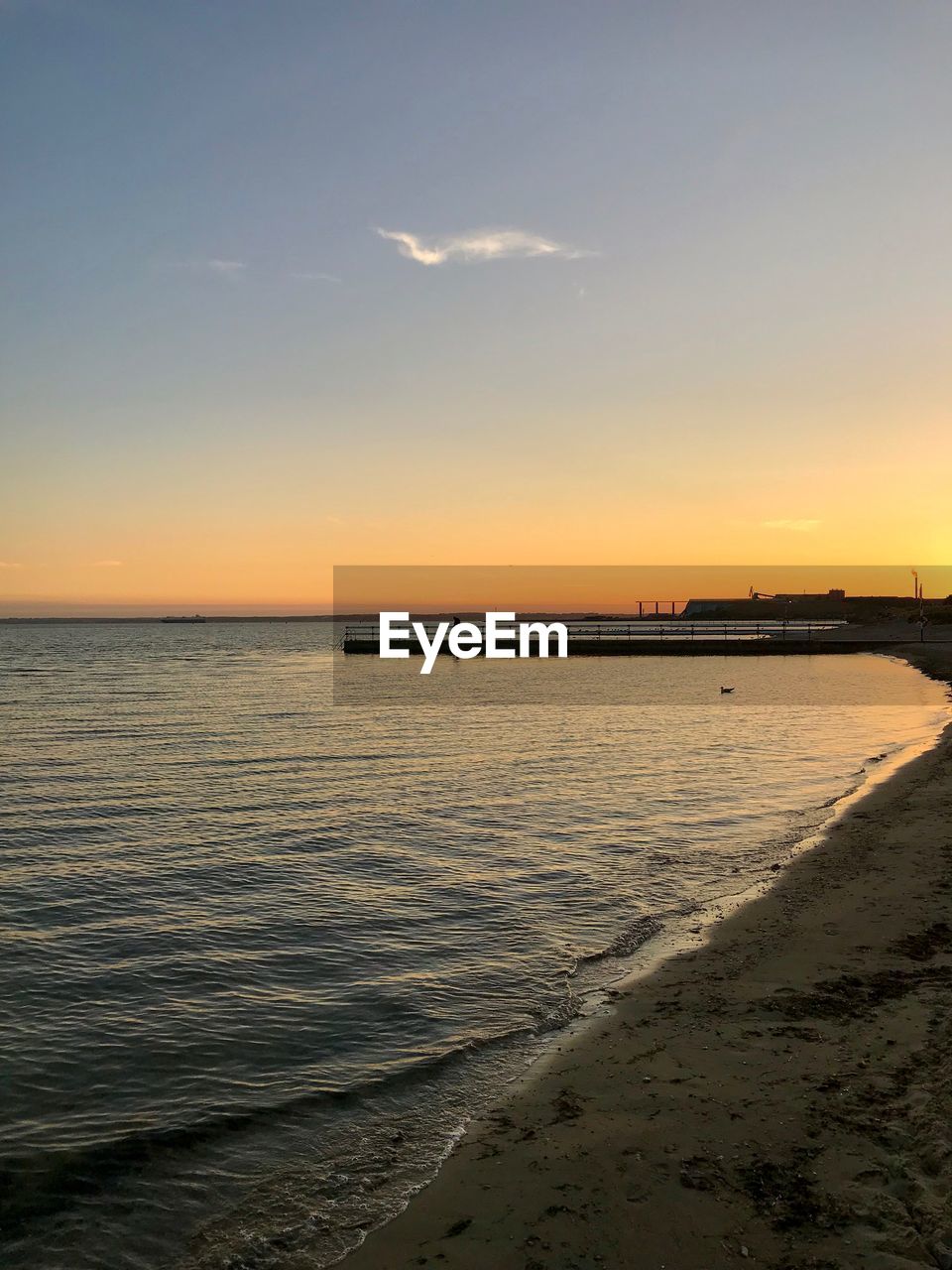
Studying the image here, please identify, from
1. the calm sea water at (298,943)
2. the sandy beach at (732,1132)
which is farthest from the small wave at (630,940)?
the sandy beach at (732,1132)

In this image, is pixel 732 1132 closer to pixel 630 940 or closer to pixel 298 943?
pixel 630 940

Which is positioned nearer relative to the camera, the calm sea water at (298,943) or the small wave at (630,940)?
the calm sea water at (298,943)

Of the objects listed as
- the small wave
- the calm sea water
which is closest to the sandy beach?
the calm sea water

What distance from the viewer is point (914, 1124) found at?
6.47m

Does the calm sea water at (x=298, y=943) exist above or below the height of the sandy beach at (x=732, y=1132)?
below

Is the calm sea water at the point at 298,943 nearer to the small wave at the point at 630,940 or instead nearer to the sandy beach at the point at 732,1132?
the small wave at the point at 630,940

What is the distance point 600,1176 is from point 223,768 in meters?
21.4

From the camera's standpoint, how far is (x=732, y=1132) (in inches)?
263

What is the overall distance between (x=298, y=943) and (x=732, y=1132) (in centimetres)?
672

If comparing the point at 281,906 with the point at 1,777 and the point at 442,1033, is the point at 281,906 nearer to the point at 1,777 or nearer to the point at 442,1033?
the point at 442,1033

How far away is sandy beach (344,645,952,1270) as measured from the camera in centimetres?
547

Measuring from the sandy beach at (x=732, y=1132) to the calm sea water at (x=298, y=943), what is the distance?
2.19 ft

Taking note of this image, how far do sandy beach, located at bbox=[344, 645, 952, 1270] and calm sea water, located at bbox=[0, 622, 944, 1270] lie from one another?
0.67 metres

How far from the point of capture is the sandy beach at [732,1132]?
5469 mm
